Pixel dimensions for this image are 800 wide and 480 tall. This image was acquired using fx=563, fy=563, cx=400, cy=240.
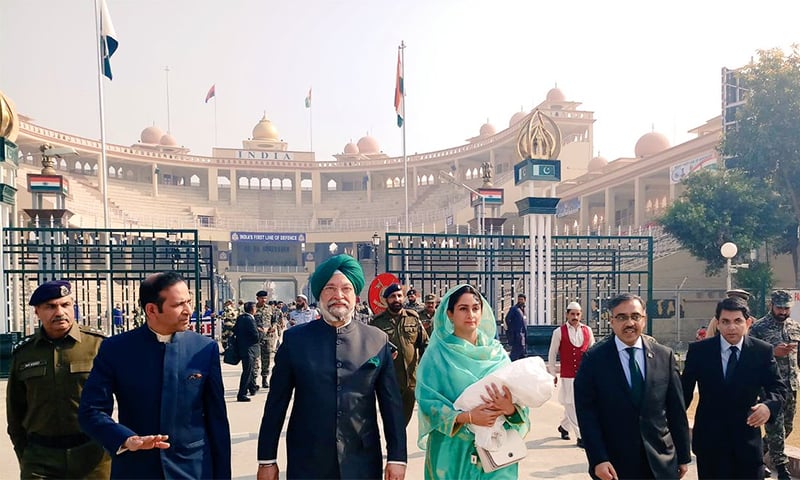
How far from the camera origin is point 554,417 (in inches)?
272

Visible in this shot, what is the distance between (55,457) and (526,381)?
2.58m

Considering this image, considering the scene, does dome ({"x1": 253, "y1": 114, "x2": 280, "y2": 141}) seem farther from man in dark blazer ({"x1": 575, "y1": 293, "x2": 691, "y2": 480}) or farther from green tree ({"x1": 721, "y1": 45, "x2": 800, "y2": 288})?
man in dark blazer ({"x1": 575, "y1": 293, "x2": 691, "y2": 480})

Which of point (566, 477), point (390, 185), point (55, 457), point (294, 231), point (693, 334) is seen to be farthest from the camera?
point (390, 185)

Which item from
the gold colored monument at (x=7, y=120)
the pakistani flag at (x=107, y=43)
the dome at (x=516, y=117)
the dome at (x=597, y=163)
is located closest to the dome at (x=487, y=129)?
the dome at (x=516, y=117)

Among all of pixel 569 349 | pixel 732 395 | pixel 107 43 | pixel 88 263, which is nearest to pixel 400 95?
pixel 107 43

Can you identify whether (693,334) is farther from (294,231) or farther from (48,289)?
(294,231)

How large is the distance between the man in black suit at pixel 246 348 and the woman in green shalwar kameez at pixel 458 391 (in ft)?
18.2

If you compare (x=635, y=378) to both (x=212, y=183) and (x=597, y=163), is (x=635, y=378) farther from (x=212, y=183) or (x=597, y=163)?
(x=212, y=183)

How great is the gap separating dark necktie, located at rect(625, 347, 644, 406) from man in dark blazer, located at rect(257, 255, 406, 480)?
1.29 metres

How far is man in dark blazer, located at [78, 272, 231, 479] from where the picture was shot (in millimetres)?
2404

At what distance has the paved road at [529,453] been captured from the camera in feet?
16.0

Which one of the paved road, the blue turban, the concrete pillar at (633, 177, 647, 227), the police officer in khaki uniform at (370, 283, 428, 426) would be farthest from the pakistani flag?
the concrete pillar at (633, 177, 647, 227)

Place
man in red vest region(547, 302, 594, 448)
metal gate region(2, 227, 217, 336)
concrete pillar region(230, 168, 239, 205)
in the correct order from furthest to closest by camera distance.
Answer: concrete pillar region(230, 168, 239, 205), metal gate region(2, 227, 217, 336), man in red vest region(547, 302, 594, 448)

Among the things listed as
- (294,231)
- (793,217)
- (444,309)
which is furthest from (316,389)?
(294,231)
